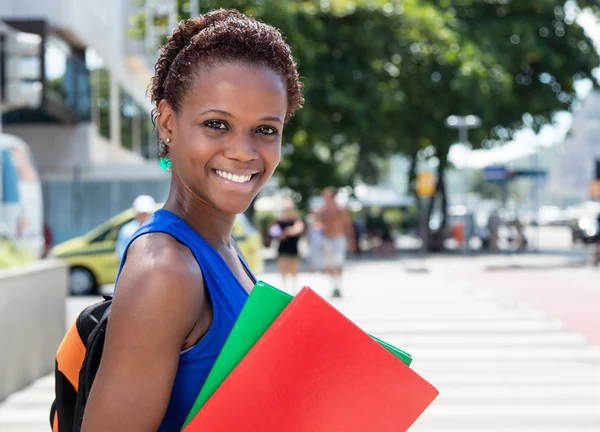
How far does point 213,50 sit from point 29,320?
713 cm

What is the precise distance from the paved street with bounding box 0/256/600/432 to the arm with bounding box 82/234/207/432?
5520 millimetres

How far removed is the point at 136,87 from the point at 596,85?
17020 mm

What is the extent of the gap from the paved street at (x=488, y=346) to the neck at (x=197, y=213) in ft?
17.3

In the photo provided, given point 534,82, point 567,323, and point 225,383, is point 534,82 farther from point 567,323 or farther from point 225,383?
point 225,383

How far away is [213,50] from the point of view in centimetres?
182

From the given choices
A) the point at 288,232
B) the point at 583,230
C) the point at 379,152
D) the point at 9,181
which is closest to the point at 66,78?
the point at 9,181

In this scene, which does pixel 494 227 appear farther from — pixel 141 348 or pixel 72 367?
pixel 141 348

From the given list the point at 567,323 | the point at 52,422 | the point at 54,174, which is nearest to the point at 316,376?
the point at 52,422

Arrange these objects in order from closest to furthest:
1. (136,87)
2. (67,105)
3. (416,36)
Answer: (67,105)
(416,36)
(136,87)

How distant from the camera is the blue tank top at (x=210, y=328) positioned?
168 centimetres

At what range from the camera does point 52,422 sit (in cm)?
191

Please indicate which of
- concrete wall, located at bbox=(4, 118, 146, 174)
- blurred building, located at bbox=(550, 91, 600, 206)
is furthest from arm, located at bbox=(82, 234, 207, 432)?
blurred building, located at bbox=(550, 91, 600, 206)

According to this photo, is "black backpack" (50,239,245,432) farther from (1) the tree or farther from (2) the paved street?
(1) the tree

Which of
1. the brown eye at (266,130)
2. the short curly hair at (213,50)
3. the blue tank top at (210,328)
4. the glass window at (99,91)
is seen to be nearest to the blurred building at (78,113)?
the glass window at (99,91)
